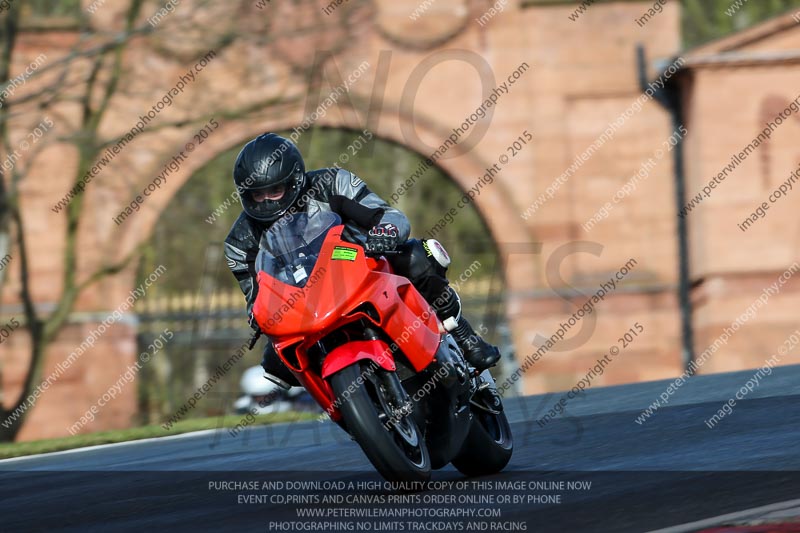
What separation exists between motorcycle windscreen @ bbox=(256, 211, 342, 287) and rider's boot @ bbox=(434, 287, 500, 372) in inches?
34.1

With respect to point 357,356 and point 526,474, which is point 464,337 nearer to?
point 526,474

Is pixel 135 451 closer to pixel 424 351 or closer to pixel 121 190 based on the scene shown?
pixel 424 351

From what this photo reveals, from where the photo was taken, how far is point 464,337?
8422 mm

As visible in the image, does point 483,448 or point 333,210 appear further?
point 483,448

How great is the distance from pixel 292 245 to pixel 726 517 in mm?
2490

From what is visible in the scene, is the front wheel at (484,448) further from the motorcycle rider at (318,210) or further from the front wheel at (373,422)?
the front wheel at (373,422)

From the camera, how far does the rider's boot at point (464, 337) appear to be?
323 inches

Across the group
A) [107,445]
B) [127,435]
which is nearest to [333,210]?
[107,445]

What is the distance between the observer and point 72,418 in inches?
1112

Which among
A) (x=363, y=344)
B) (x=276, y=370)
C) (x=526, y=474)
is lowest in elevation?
(x=526, y=474)

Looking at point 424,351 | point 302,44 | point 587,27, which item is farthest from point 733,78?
point 424,351

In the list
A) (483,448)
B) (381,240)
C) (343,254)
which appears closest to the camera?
(343,254)

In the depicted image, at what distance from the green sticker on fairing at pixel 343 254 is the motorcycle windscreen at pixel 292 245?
0.27 feet

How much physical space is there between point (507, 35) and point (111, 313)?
8868mm
